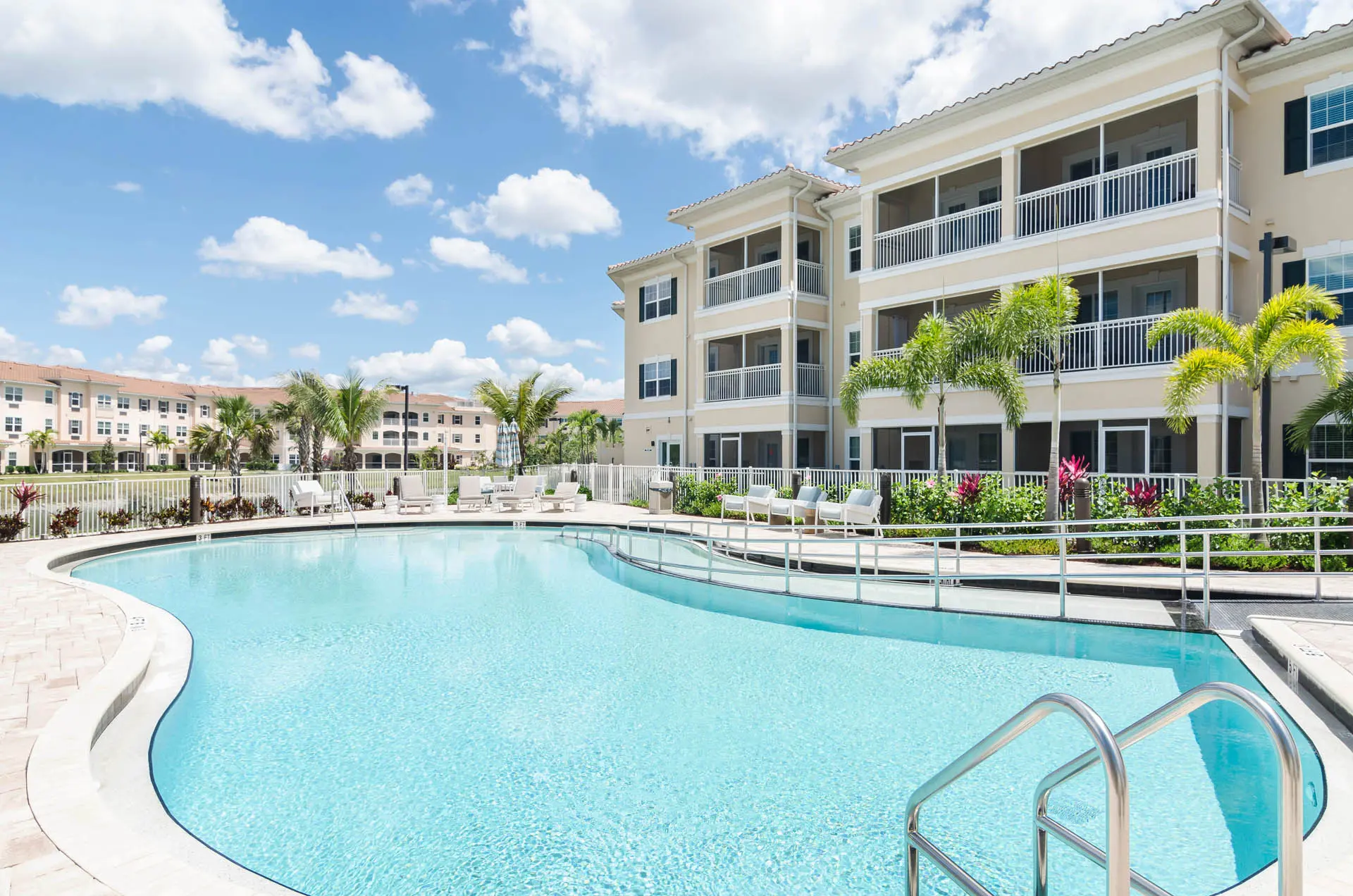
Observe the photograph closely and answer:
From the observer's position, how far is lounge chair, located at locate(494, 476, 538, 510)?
→ 24719 millimetres

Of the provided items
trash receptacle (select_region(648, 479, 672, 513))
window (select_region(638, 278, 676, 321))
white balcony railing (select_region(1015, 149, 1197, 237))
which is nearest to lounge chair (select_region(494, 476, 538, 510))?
trash receptacle (select_region(648, 479, 672, 513))

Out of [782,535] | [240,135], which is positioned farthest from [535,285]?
[782,535]

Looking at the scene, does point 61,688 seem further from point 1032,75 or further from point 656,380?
point 656,380

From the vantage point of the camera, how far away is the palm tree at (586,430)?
43781 millimetres

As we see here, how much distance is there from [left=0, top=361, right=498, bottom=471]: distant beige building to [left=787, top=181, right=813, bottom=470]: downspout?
43599mm

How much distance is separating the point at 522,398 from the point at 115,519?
594 inches

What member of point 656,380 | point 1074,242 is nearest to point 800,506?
point 1074,242

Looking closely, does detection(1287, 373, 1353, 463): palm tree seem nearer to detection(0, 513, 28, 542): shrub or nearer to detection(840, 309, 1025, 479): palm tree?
detection(840, 309, 1025, 479): palm tree

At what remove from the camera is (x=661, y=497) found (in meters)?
22.9

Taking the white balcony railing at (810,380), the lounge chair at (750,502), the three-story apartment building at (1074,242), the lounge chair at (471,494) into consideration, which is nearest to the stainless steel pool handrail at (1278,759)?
the three-story apartment building at (1074,242)

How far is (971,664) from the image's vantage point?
804 centimetres

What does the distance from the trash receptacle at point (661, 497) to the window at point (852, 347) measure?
6924 mm

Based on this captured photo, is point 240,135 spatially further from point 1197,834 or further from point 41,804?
point 1197,834

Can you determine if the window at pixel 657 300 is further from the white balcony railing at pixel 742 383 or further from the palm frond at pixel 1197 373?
the palm frond at pixel 1197 373
